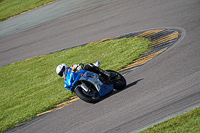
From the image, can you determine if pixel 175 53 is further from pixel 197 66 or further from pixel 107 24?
pixel 107 24

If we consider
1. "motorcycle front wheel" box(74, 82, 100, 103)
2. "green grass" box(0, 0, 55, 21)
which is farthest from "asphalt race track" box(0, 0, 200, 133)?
"green grass" box(0, 0, 55, 21)

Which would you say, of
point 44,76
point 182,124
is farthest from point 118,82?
point 44,76

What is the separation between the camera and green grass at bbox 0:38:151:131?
1077cm

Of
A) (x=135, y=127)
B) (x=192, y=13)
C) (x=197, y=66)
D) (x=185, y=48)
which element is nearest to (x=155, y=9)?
(x=192, y=13)

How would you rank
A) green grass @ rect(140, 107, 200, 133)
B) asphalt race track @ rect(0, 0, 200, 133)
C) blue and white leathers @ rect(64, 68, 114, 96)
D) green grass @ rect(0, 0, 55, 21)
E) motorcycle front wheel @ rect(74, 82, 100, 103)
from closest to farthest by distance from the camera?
green grass @ rect(140, 107, 200, 133)
asphalt race track @ rect(0, 0, 200, 133)
motorcycle front wheel @ rect(74, 82, 100, 103)
blue and white leathers @ rect(64, 68, 114, 96)
green grass @ rect(0, 0, 55, 21)

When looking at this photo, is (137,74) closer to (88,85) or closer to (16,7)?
(88,85)

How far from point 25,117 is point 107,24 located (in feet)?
28.6

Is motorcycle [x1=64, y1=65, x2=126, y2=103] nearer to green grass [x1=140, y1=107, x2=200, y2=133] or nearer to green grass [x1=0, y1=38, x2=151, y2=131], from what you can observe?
green grass [x1=0, y1=38, x2=151, y2=131]

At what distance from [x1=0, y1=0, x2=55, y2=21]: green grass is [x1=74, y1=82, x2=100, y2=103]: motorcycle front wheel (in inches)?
714

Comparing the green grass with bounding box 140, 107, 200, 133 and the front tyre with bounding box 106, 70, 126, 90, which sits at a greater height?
the green grass with bounding box 140, 107, 200, 133

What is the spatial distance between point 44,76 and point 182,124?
8998mm

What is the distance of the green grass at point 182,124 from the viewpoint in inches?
231

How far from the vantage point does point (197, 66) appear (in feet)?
29.5

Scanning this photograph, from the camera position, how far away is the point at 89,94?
904 cm
